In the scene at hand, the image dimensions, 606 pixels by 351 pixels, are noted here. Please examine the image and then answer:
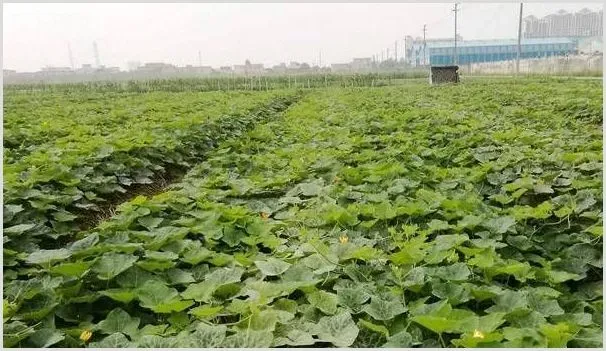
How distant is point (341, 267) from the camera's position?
2393 millimetres

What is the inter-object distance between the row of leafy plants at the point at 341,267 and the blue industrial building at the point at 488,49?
227 ft

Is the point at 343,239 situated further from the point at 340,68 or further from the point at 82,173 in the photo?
→ the point at 340,68

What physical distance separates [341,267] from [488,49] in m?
81.7

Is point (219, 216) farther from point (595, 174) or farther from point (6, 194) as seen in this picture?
point (595, 174)

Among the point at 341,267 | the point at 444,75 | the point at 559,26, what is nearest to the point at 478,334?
the point at 341,267

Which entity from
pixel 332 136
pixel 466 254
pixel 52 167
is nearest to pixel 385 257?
pixel 466 254

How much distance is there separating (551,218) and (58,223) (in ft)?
10.4

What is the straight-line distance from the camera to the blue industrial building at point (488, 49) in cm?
Result: 7088

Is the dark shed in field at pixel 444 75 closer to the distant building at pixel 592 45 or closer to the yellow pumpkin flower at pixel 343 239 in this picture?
the yellow pumpkin flower at pixel 343 239

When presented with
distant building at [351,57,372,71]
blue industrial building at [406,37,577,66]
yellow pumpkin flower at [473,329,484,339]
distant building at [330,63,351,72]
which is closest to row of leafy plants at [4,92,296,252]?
yellow pumpkin flower at [473,329,484,339]

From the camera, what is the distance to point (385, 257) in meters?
2.47

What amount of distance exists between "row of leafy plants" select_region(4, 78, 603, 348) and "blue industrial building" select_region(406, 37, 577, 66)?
6928cm

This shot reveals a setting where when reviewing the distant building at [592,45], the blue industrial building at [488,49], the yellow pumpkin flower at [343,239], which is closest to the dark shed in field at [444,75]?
the yellow pumpkin flower at [343,239]

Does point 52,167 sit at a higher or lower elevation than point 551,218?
higher
